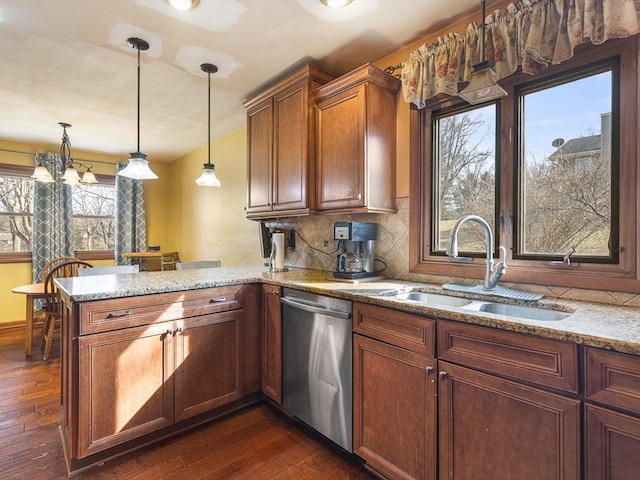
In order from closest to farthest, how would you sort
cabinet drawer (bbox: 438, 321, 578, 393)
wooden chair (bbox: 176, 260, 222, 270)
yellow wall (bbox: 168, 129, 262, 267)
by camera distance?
cabinet drawer (bbox: 438, 321, 578, 393) < wooden chair (bbox: 176, 260, 222, 270) < yellow wall (bbox: 168, 129, 262, 267)

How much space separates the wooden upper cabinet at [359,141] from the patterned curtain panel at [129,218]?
4.02 m

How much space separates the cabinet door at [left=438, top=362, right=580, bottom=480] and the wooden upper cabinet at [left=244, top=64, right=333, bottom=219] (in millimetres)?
1550

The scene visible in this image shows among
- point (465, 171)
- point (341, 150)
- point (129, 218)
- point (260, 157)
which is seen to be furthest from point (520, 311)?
point (129, 218)

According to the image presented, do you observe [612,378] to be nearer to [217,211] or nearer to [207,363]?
[207,363]

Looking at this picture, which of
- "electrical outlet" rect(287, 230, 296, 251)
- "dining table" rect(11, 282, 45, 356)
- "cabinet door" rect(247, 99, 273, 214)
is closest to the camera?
"cabinet door" rect(247, 99, 273, 214)

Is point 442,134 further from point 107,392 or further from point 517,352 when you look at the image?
point 107,392

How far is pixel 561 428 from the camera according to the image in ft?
3.48

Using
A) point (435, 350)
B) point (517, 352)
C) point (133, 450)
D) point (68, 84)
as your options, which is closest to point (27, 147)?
point (68, 84)

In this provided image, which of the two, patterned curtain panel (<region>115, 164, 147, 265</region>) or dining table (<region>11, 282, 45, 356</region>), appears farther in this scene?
patterned curtain panel (<region>115, 164, 147, 265</region>)

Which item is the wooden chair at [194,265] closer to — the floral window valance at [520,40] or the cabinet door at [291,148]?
the cabinet door at [291,148]

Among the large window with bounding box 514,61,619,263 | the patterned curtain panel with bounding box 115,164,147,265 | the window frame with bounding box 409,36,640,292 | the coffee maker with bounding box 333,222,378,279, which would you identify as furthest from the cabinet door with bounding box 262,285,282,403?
the patterned curtain panel with bounding box 115,164,147,265

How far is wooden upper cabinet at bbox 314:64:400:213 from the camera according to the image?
208 cm

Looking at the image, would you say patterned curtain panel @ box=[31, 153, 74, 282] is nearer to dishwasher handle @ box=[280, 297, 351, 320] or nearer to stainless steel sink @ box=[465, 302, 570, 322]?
dishwasher handle @ box=[280, 297, 351, 320]

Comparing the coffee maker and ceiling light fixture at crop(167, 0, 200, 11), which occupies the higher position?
ceiling light fixture at crop(167, 0, 200, 11)
